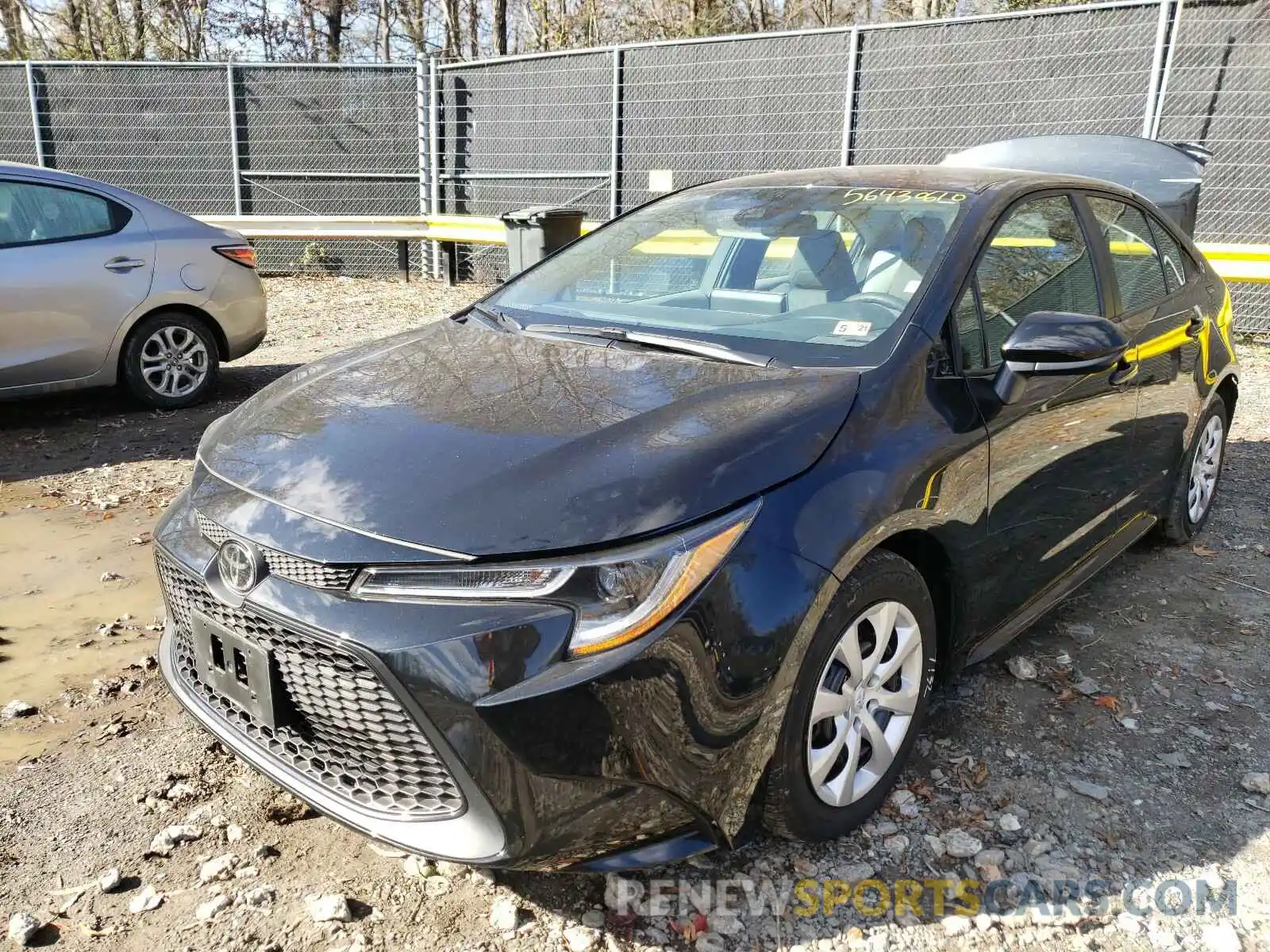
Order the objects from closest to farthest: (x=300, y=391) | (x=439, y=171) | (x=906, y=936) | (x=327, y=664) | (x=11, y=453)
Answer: (x=327, y=664)
(x=906, y=936)
(x=300, y=391)
(x=11, y=453)
(x=439, y=171)

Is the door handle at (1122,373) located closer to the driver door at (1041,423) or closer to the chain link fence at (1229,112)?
the driver door at (1041,423)

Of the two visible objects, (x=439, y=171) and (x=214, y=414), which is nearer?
(x=214, y=414)

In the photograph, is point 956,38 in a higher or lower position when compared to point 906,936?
higher

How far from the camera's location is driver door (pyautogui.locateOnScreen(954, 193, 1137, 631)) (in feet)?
9.23

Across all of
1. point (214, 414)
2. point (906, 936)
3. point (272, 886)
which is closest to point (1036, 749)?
point (906, 936)

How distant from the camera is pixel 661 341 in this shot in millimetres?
2852

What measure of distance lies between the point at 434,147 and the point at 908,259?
35.7ft

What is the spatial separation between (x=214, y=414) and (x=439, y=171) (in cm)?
720

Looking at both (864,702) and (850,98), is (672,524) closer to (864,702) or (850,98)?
(864,702)

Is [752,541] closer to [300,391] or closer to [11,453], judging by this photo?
[300,391]

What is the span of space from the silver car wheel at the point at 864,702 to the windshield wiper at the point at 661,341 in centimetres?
74

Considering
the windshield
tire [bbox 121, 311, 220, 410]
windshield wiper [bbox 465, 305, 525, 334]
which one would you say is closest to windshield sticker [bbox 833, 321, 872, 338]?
the windshield

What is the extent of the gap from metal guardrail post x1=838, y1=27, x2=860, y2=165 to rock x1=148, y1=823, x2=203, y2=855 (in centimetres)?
855

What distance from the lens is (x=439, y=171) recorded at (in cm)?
1281
